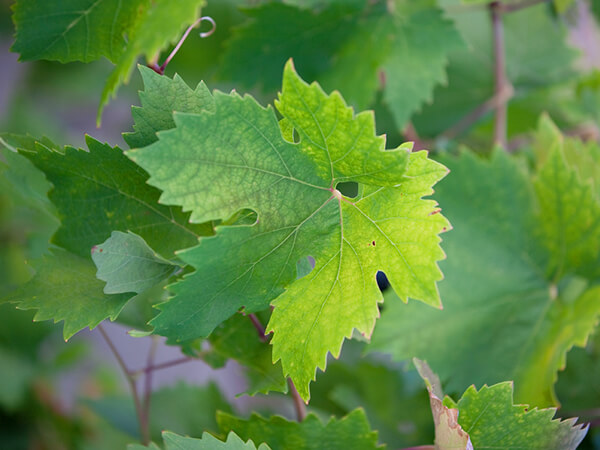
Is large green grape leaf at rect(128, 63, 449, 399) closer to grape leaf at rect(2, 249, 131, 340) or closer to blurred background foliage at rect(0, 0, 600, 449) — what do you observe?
grape leaf at rect(2, 249, 131, 340)

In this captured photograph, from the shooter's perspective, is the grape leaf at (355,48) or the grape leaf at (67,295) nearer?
the grape leaf at (67,295)

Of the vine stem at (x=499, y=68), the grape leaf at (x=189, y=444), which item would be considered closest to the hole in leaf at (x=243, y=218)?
the grape leaf at (x=189, y=444)

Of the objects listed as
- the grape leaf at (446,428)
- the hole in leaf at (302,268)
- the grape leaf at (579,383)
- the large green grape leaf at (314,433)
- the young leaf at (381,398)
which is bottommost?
the young leaf at (381,398)

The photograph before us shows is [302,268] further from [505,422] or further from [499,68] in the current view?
[499,68]

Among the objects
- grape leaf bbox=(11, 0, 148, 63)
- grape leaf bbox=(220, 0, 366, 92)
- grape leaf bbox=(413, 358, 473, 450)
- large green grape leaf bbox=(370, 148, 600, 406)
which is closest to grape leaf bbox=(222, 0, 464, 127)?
grape leaf bbox=(220, 0, 366, 92)

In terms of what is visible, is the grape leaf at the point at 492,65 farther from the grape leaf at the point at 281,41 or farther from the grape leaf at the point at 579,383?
the grape leaf at the point at 579,383

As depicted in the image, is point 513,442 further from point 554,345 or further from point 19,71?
point 19,71
